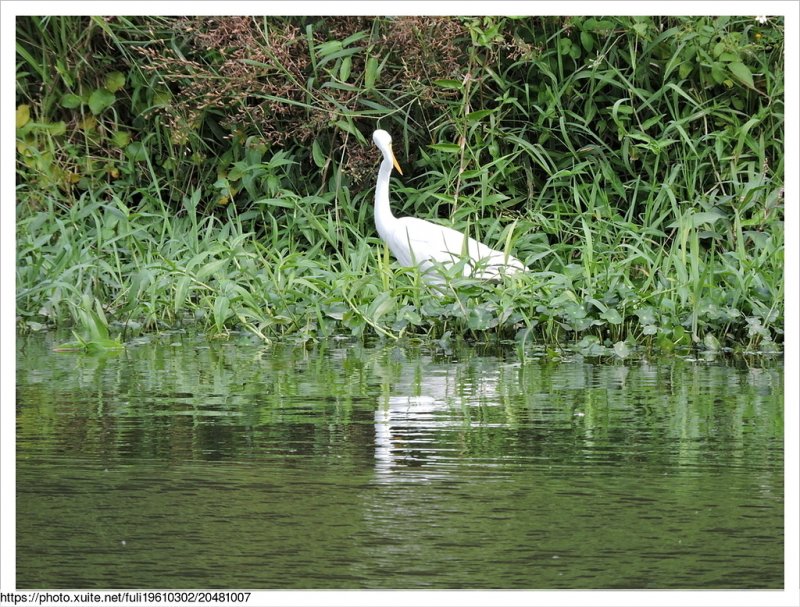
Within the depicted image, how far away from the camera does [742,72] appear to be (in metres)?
6.27

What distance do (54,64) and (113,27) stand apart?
0.46 meters

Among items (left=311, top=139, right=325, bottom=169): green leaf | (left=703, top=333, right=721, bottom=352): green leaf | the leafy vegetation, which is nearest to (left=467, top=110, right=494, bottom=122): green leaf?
the leafy vegetation

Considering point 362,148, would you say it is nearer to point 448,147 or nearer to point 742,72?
point 448,147

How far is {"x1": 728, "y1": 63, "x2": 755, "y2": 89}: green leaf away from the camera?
6262 mm

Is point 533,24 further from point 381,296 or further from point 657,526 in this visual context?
point 657,526

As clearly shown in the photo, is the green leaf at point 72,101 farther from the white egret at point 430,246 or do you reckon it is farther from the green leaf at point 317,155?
the white egret at point 430,246

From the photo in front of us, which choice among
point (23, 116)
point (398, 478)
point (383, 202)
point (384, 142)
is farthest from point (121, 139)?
point (398, 478)

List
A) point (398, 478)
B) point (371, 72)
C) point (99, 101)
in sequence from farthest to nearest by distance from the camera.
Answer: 1. point (99, 101)
2. point (371, 72)
3. point (398, 478)

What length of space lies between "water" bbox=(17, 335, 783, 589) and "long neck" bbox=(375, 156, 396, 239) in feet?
5.91

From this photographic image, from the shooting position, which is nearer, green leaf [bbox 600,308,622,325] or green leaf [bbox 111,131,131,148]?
green leaf [bbox 600,308,622,325]

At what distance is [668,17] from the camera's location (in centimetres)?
670

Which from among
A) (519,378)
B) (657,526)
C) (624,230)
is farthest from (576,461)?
(624,230)

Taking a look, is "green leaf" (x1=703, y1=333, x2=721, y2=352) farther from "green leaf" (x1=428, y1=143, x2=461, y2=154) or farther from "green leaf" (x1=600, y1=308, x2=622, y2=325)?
"green leaf" (x1=428, y1=143, x2=461, y2=154)

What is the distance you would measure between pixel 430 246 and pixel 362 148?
1.22 meters
